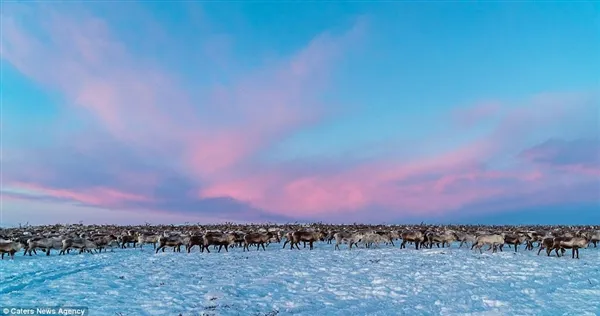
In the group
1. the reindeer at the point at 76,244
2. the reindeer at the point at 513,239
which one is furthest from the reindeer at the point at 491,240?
the reindeer at the point at 76,244

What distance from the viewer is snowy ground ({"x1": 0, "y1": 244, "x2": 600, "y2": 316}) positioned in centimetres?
1466

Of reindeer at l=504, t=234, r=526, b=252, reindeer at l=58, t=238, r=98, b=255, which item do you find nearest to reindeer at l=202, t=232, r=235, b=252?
reindeer at l=58, t=238, r=98, b=255

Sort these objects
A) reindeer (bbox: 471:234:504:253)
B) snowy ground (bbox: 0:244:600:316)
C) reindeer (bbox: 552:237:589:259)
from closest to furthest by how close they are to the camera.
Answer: snowy ground (bbox: 0:244:600:316), reindeer (bbox: 552:237:589:259), reindeer (bbox: 471:234:504:253)

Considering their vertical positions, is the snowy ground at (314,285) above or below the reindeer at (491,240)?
below

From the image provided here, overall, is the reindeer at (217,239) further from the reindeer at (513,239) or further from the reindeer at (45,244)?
the reindeer at (513,239)

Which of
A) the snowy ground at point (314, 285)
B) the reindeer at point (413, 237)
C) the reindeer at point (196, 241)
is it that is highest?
the reindeer at point (413, 237)

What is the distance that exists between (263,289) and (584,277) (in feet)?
48.7

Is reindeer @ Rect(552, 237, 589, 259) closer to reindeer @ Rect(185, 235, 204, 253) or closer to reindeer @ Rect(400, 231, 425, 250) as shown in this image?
reindeer @ Rect(400, 231, 425, 250)

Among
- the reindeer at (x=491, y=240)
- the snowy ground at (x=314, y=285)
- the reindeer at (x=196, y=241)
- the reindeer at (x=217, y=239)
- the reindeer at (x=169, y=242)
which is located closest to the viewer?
the snowy ground at (x=314, y=285)

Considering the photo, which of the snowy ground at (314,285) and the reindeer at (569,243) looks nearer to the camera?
the snowy ground at (314,285)

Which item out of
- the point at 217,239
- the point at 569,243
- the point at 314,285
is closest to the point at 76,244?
the point at 217,239

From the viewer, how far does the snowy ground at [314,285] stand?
14656mm

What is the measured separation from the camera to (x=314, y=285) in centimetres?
1792

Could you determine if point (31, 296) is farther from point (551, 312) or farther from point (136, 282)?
point (551, 312)
